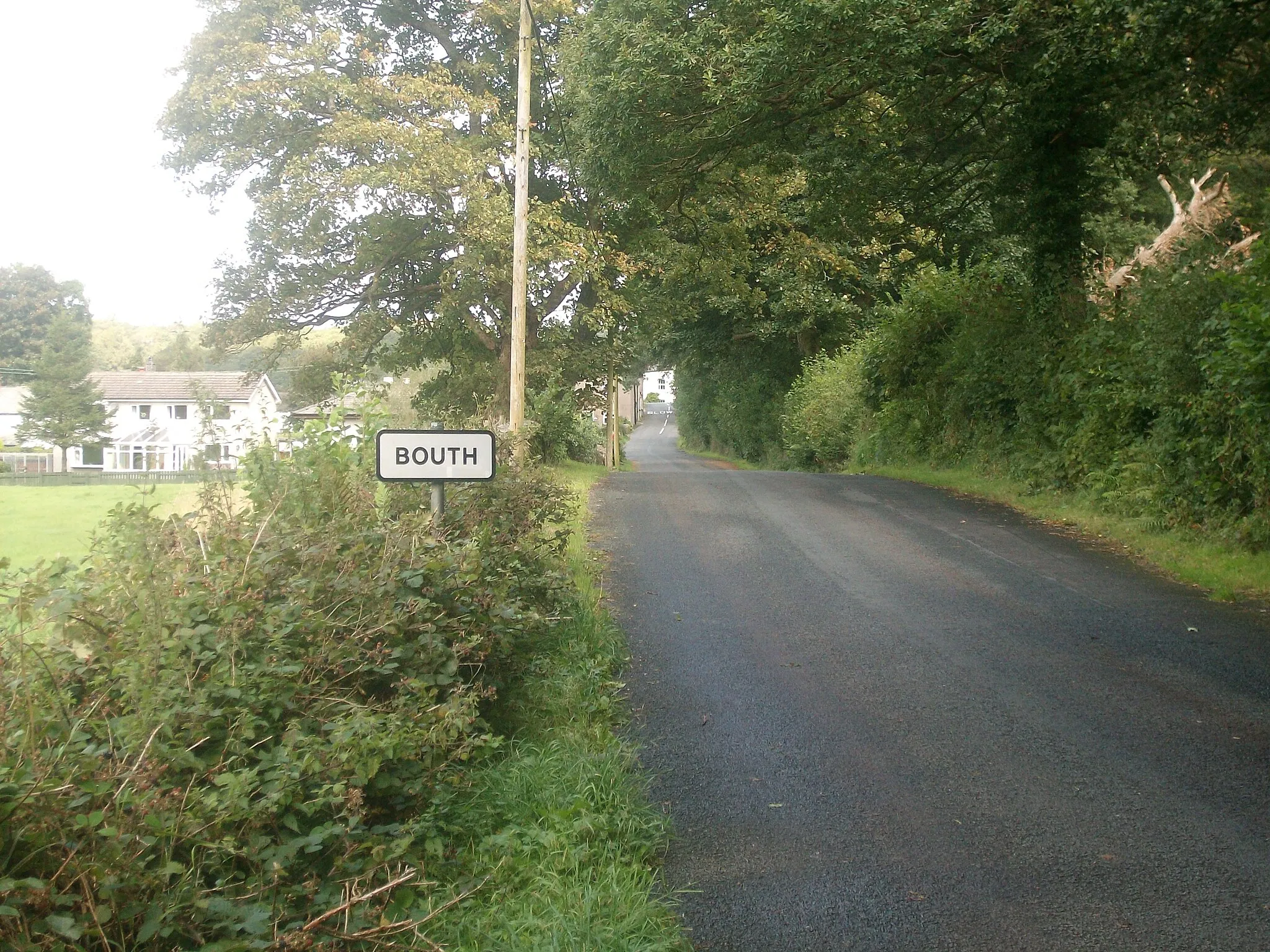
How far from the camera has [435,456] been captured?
21.8 feet

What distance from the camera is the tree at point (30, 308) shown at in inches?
258

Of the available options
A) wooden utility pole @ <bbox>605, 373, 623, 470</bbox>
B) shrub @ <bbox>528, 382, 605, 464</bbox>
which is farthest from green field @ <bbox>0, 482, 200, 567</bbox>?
wooden utility pole @ <bbox>605, 373, 623, 470</bbox>

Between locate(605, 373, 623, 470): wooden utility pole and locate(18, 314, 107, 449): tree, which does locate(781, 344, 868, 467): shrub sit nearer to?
locate(605, 373, 623, 470): wooden utility pole

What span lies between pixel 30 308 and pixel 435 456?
8.77ft

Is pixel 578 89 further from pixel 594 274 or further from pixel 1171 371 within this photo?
pixel 1171 371

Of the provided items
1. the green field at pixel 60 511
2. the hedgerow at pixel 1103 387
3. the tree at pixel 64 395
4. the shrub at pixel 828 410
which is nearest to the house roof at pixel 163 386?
the tree at pixel 64 395

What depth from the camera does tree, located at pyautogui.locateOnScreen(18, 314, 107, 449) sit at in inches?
248

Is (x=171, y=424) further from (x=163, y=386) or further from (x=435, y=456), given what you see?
(x=435, y=456)

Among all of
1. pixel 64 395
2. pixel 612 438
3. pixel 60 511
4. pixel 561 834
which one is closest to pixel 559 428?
pixel 64 395

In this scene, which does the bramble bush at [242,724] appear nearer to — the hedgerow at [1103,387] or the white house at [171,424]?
the white house at [171,424]

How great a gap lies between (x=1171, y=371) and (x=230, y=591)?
35.0 feet

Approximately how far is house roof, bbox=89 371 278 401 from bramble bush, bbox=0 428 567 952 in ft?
3.98

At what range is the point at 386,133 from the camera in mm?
22125

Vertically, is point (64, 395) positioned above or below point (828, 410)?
below
